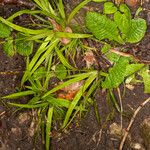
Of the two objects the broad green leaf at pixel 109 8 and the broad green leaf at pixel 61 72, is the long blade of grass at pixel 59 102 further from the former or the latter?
the broad green leaf at pixel 109 8

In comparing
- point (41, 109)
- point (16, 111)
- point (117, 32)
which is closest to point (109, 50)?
point (117, 32)

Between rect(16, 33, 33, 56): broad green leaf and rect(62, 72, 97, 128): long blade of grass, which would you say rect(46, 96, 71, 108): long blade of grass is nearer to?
rect(62, 72, 97, 128): long blade of grass

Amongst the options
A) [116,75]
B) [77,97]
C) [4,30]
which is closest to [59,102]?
[77,97]

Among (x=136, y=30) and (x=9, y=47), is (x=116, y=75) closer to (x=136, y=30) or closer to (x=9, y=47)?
(x=136, y=30)

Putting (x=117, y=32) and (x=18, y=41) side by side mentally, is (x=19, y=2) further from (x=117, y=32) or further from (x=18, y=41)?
(x=117, y=32)

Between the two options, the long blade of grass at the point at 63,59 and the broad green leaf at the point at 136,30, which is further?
the long blade of grass at the point at 63,59

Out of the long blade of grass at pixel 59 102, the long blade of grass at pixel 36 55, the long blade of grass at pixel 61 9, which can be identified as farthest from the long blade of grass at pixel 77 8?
the long blade of grass at pixel 59 102
